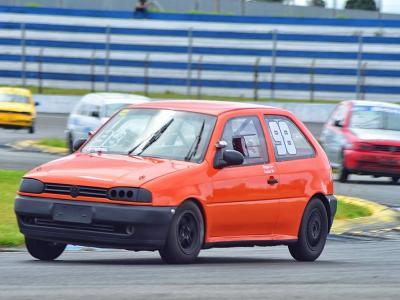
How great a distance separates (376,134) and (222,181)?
1302 cm

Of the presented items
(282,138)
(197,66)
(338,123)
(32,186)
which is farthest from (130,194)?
(197,66)

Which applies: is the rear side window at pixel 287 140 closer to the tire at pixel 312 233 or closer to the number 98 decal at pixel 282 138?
the number 98 decal at pixel 282 138

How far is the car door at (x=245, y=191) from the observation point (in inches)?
441

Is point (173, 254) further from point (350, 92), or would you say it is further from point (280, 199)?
point (350, 92)

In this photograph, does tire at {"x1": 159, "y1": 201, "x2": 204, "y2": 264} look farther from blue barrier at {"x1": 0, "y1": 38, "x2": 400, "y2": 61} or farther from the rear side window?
blue barrier at {"x1": 0, "y1": 38, "x2": 400, "y2": 61}

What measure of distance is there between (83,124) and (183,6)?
24.6m

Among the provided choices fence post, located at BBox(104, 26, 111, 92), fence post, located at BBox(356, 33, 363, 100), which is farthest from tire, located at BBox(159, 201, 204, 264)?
fence post, located at BBox(104, 26, 111, 92)

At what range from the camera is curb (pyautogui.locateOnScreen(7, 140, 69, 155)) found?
31.0 metres

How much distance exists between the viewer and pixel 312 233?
12.6 m

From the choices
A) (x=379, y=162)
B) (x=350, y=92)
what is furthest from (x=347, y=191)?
(x=350, y=92)

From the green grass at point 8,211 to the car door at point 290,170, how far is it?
2924mm

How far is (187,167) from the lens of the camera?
10945mm

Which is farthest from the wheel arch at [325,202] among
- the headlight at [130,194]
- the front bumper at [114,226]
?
the headlight at [130,194]

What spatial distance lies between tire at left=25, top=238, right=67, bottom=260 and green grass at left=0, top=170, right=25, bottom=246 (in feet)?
6.08
